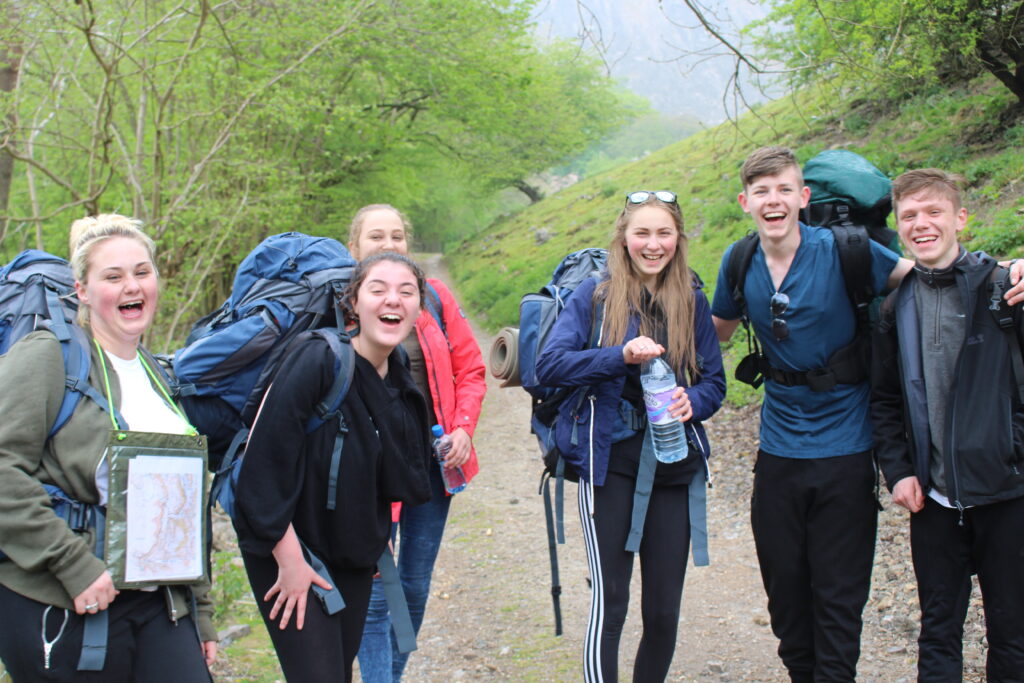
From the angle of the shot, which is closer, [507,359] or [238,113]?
[507,359]

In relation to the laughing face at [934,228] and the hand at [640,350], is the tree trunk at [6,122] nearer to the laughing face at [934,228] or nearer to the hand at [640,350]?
the hand at [640,350]

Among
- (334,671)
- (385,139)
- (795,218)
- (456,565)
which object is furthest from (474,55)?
(334,671)

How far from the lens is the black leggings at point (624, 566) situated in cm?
340

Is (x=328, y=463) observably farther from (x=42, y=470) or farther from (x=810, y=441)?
(x=810, y=441)

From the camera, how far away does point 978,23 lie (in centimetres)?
877

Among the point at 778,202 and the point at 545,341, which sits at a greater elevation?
the point at 778,202

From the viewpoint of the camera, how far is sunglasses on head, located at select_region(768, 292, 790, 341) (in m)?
3.43

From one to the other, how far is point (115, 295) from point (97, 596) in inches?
37.7

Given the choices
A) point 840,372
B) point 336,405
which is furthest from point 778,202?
point 336,405

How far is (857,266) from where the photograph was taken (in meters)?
3.41

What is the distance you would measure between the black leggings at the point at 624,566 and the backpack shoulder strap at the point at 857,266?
3.51ft

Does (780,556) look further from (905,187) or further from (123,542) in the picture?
(123,542)

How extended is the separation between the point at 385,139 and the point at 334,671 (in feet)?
65.1

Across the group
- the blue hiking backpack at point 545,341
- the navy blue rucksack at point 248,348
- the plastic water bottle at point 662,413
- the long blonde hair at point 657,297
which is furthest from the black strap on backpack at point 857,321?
the navy blue rucksack at point 248,348
